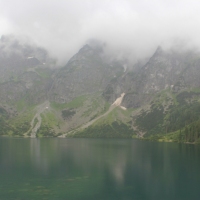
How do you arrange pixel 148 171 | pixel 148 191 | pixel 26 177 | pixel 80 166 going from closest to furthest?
pixel 148 191 → pixel 26 177 → pixel 148 171 → pixel 80 166

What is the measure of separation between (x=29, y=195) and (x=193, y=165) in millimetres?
55602

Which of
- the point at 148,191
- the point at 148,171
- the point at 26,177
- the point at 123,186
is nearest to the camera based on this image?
the point at 148,191

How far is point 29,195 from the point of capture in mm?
45781

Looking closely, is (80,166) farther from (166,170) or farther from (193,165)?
(193,165)

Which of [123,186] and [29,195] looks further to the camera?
[123,186]

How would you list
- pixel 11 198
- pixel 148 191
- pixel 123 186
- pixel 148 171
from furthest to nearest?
pixel 148 171, pixel 123 186, pixel 148 191, pixel 11 198

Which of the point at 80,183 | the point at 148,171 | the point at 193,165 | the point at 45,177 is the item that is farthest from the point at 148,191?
the point at 193,165

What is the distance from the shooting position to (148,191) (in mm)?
50469

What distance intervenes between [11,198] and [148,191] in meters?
26.5

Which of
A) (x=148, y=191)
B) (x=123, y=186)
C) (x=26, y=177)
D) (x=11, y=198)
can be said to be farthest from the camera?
(x=26, y=177)

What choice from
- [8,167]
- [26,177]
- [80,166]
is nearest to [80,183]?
[26,177]

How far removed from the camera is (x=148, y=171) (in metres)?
70.9

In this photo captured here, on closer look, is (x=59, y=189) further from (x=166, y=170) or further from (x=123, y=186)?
(x=166, y=170)

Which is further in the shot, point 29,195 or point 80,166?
point 80,166
